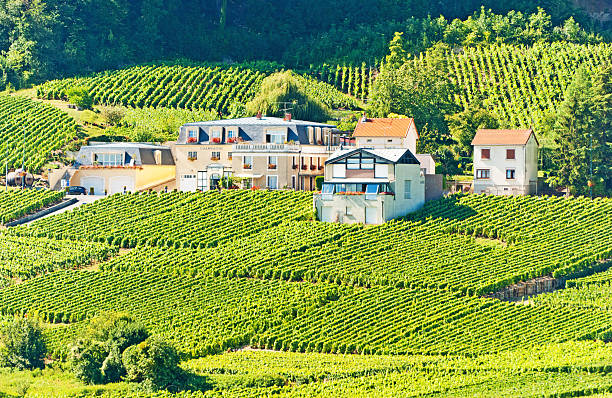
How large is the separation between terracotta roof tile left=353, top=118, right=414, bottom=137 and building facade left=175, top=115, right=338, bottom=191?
2.59 metres

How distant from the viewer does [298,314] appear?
249 feet

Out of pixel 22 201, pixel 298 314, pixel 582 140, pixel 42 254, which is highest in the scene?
pixel 582 140

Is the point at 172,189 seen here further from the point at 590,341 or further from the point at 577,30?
the point at 577,30

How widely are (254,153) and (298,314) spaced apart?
84.3ft

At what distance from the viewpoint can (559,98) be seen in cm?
11981

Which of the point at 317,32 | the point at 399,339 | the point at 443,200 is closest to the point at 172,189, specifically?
the point at 443,200

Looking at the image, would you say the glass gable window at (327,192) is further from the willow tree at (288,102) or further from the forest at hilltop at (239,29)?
the forest at hilltop at (239,29)

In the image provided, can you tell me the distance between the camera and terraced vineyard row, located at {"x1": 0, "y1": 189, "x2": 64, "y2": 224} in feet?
318

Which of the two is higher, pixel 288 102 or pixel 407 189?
pixel 288 102

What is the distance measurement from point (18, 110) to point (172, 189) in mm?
23065

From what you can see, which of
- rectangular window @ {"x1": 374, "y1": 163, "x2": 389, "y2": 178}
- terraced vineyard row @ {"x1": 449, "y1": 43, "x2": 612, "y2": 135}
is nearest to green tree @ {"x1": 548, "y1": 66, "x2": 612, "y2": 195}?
terraced vineyard row @ {"x1": 449, "y1": 43, "x2": 612, "y2": 135}

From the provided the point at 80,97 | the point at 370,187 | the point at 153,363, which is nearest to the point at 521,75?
the point at 370,187

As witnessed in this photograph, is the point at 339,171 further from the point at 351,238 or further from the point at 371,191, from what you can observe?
the point at 351,238

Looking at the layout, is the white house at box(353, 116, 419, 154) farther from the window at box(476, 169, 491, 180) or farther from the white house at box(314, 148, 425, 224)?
the white house at box(314, 148, 425, 224)
